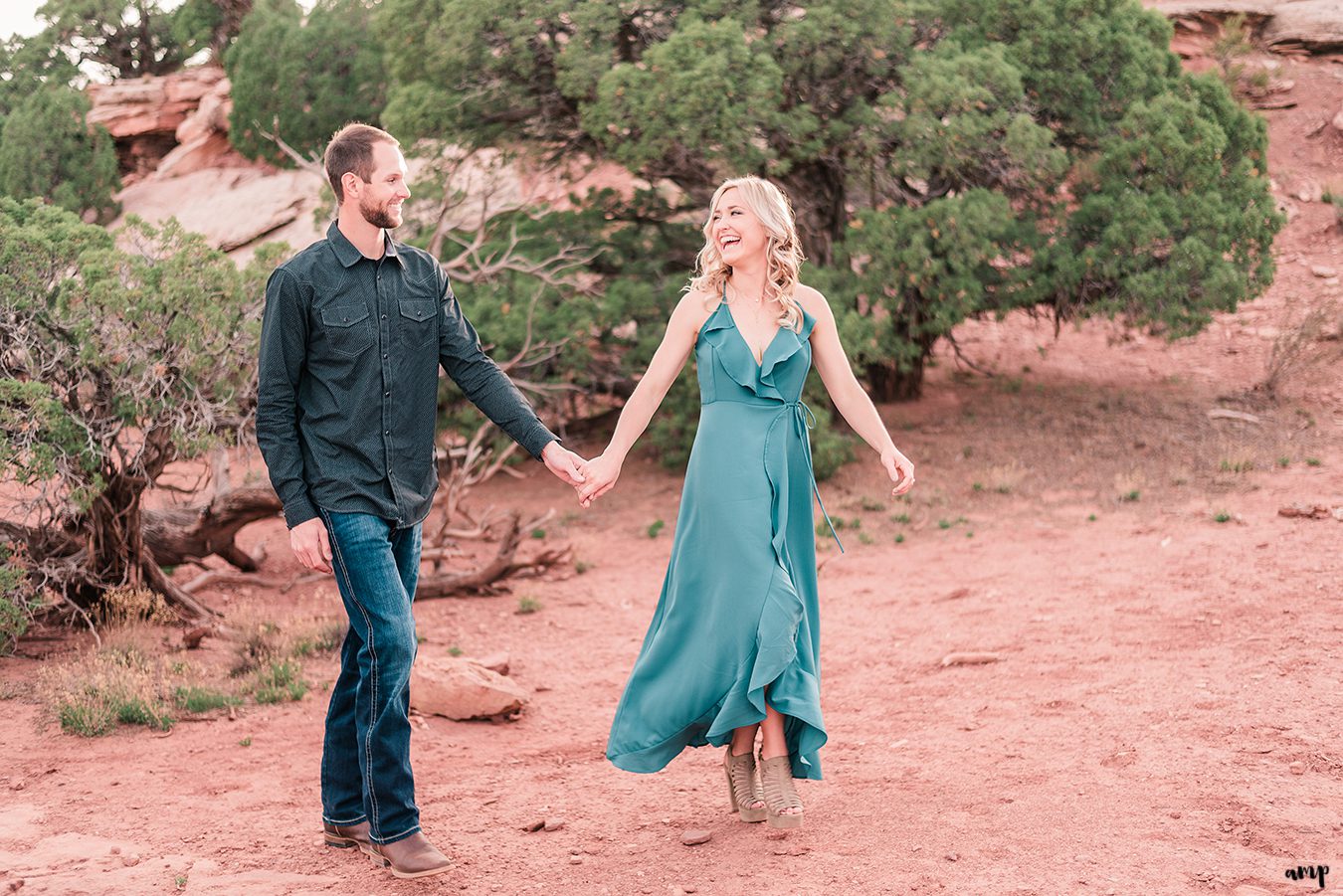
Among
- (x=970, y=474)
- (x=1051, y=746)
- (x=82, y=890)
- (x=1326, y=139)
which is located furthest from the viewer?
(x=1326, y=139)

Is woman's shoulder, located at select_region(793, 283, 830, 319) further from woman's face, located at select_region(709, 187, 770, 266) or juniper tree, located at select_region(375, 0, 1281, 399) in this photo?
juniper tree, located at select_region(375, 0, 1281, 399)

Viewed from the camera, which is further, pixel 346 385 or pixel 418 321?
pixel 418 321

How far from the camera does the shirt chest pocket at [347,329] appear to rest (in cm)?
381

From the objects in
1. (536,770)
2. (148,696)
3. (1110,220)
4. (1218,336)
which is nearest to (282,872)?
(536,770)

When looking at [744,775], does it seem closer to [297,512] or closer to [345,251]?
[297,512]

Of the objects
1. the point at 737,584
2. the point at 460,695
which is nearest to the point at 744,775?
the point at 737,584

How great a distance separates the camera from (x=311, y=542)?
3746 millimetres

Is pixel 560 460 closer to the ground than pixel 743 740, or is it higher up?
higher up

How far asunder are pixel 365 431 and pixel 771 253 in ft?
4.85

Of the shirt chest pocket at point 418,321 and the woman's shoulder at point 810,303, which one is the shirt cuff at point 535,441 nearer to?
the shirt chest pocket at point 418,321

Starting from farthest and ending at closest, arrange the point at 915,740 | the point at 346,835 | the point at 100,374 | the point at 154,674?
1. the point at 100,374
2. the point at 154,674
3. the point at 915,740
4. the point at 346,835

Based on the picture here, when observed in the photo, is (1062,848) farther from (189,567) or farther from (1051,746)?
(189,567)

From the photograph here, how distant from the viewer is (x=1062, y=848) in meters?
3.90

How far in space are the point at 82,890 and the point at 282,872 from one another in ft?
1.93
